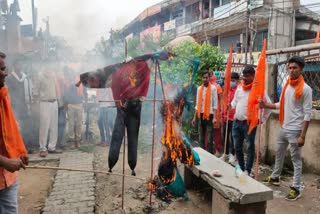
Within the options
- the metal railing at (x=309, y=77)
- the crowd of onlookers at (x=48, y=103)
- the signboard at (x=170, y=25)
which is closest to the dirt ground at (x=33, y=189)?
the crowd of onlookers at (x=48, y=103)

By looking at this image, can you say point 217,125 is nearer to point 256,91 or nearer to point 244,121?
point 244,121

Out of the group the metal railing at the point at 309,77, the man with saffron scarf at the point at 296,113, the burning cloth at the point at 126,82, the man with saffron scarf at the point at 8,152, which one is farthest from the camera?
the metal railing at the point at 309,77

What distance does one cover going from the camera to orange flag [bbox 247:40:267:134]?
187 inches

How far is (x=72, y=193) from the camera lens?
15.1 ft

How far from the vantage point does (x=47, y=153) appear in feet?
22.5

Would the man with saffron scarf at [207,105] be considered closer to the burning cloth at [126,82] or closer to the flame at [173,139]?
the flame at [173,139]

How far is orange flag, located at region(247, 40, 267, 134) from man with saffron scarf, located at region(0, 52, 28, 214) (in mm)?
3856

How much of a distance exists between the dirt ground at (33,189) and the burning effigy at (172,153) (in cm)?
189

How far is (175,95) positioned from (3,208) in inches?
119

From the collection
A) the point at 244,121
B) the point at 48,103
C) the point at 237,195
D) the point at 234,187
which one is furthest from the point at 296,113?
the point at 48,103

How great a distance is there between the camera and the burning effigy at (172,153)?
4367 millimetres

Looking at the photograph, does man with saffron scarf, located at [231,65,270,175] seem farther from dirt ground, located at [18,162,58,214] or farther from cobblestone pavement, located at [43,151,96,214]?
dirt ground, located at [18,162,58,214]

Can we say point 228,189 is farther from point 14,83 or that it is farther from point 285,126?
point 14,83

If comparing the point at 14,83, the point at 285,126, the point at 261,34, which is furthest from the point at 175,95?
the point at 261,34
